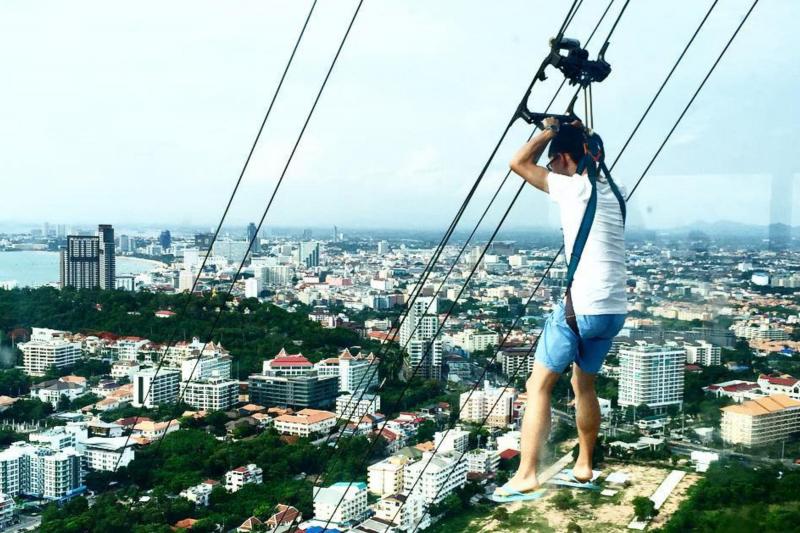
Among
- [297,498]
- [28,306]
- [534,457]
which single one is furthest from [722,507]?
[28,306]

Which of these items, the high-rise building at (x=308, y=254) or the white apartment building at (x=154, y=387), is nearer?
the white apartment building at (x=154, y=387)

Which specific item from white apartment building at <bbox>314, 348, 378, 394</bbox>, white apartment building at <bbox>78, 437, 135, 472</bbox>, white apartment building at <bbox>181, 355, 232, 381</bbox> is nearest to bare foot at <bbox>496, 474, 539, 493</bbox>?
white apartment building at <bbox>78, 437, 135, 472</bbox>

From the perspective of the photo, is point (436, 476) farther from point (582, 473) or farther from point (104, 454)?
point (104, 454)

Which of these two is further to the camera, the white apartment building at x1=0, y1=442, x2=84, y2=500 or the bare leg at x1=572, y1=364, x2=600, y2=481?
the white apartment building at x1=0, y1=442, x2=84, y2=500

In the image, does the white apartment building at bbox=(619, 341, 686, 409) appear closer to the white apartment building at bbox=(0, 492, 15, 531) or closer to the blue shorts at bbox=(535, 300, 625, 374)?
the blue shorts at bbox=(535, 300, 625, 374)

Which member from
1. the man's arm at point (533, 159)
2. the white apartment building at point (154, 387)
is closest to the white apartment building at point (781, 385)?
the man's arm at point (533, 159)

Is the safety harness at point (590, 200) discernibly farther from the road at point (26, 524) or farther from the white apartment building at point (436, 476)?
the road at point (26, 524)
